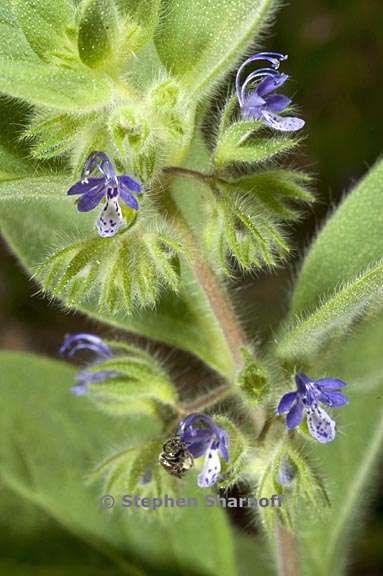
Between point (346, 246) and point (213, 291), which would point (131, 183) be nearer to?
point (213, 291)

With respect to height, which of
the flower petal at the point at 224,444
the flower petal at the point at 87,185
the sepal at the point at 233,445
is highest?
the flower petal at the point at 87,185

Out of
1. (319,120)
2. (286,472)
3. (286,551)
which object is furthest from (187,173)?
(319,120)

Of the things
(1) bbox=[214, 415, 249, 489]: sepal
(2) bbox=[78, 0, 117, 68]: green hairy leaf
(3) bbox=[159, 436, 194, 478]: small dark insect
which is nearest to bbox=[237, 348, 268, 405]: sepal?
(1) bbox=[214, 415, 249, 489]: sepal

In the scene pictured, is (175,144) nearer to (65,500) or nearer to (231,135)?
(231,135)

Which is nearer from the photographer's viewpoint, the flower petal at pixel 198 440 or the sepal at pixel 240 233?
the sepal at pixel 240 233

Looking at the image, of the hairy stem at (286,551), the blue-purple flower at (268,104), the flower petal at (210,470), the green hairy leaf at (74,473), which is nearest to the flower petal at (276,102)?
the blue-purple flower at (268,104)

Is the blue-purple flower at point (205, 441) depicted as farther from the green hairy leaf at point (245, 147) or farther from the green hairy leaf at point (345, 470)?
the green hairy leaf at point (345, 470)

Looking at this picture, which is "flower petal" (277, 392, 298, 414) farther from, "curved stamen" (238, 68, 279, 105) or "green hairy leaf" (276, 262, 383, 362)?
"curved stamen" (238, 68, 279, 105)
